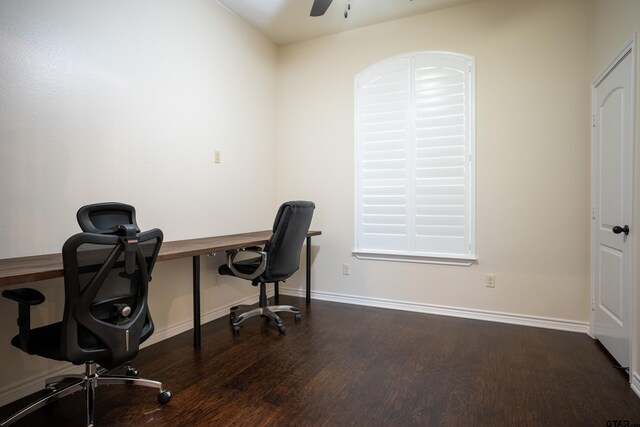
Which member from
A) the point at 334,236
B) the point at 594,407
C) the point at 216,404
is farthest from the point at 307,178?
the point at 594,407

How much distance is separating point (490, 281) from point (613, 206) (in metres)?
1.17

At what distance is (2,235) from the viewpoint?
1.84m

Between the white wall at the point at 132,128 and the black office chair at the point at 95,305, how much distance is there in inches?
20.9

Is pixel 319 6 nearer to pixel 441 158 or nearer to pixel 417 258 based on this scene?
pixel 441 158

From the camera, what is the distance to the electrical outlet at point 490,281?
320 centimetres

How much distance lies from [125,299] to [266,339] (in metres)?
1.33

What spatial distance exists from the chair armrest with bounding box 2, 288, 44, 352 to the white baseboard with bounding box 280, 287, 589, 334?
9.18 ft

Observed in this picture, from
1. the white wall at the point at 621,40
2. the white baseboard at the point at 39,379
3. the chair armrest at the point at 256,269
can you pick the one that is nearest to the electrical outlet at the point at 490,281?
the white wall at the point at 621,40

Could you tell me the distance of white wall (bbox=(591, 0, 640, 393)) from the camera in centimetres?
198

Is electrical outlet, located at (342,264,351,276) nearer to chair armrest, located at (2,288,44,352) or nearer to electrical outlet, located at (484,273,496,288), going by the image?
electrical outlet, located at (484,273,496,288)

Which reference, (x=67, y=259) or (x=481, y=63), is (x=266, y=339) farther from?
(x=481, y=63)

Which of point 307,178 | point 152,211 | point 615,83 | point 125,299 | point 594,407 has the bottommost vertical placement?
point 594,407

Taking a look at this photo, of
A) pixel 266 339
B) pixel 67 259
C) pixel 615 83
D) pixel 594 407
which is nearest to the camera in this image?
pixel 67 259

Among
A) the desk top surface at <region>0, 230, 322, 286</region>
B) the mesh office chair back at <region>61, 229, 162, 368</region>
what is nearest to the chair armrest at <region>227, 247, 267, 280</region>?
the desk top surface at <region>0, 230, 322, 286</region>
